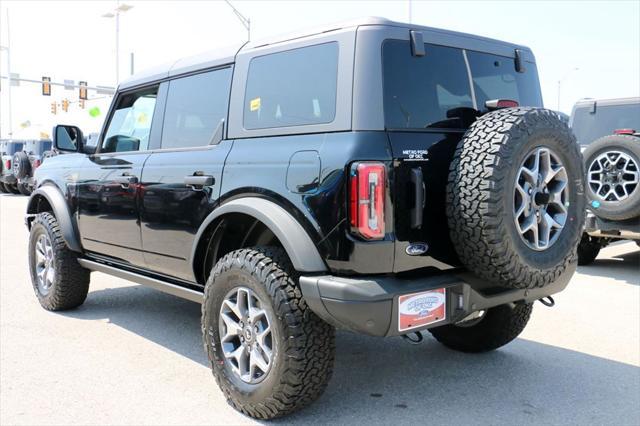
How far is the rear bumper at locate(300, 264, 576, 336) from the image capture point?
2828 millimetres

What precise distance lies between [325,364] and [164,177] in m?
1.73

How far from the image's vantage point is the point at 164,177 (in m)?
4.04

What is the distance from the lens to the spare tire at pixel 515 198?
9.47 feet

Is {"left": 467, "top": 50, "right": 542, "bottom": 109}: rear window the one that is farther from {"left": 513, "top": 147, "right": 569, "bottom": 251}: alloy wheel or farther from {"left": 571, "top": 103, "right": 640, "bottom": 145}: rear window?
{"left": 571, "top": 103, "right": 640, "bottom": 145}: rear window

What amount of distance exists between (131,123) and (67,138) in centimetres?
70

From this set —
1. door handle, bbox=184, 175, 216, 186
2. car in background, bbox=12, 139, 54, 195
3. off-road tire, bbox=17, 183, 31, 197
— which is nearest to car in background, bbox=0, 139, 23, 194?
off-road tire, bbox=17, 183, 31, 197

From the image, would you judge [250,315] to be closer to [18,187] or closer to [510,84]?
[510,84]

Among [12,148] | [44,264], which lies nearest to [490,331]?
[44,264]

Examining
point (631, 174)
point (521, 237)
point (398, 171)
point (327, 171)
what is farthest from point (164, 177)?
point (631, 174)

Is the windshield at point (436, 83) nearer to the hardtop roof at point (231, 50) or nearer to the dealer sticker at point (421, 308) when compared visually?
the hardtop roof at point (231, 50)

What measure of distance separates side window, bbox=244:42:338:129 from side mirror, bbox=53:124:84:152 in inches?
85.7

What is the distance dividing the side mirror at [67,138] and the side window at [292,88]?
218 cm

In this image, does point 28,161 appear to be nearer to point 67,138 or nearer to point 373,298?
point 67,138

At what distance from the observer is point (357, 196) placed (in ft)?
9.36
